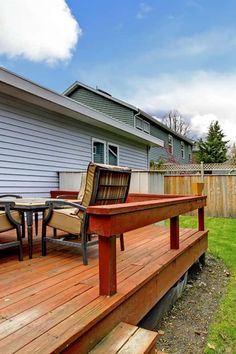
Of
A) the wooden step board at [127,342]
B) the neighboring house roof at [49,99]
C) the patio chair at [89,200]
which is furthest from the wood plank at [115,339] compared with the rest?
the neighboring house roof at [49,99]

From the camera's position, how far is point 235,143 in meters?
31.0

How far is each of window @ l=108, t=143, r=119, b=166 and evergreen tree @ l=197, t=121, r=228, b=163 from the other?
15920mm

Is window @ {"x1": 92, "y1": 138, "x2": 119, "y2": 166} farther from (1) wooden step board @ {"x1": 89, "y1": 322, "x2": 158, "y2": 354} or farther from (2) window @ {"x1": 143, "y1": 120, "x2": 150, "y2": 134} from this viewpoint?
(2) window @ {"x1": 143, "y1": 120, "x2": 150, "y2": 134}

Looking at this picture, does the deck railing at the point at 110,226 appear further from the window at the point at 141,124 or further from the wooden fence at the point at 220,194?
the window at the point at 141,124

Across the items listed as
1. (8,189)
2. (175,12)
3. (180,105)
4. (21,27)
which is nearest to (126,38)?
(175,12)

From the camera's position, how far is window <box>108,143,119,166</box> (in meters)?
9.48

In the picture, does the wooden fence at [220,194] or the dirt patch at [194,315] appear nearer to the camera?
the dirt patch at [194,315]

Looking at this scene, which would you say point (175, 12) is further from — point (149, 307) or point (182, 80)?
point (149, 307)

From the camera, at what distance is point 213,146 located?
2430 cm

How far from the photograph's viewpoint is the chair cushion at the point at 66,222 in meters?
3.14

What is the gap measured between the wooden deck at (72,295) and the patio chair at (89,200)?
0.93 feet

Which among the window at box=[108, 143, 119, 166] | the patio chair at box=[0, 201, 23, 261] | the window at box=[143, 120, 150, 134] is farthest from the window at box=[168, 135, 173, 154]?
the patio chair at box=[0, 201, 23, 261]

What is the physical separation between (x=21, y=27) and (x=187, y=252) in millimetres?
9079

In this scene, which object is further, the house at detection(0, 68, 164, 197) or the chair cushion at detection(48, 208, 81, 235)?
the house at detection(0, 68, 164, 197)
